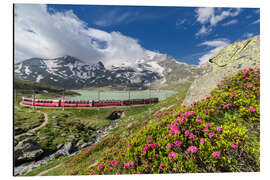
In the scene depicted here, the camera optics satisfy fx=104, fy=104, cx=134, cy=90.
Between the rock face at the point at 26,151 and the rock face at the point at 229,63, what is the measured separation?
18818 mm

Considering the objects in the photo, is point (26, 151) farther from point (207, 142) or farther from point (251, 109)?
point (251, 109)

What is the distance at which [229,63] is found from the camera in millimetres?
5352

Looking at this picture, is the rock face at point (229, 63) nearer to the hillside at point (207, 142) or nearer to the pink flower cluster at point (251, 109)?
the hillside at point (207, 142)

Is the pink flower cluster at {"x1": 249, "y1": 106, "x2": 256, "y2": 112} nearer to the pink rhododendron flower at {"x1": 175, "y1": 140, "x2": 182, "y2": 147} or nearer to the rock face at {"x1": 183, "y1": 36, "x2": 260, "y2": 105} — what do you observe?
the rock face at {"x1": 183, "y1": 36, "x2": 260, "y2": 105}

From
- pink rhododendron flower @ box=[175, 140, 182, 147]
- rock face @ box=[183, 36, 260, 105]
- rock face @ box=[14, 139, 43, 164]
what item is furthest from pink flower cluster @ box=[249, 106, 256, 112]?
rock face @ box=[14, 139, 43, 164]

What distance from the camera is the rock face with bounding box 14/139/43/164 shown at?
12125 millimetres

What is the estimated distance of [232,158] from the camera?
2.30 metres

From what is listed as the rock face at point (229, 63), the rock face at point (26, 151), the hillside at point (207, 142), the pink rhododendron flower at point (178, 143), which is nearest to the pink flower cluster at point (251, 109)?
A: the hillside at point (207, 142)

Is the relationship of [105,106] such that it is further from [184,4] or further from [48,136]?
[184,4]

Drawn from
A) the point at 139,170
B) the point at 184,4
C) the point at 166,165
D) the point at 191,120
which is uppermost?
the point at 184,4
